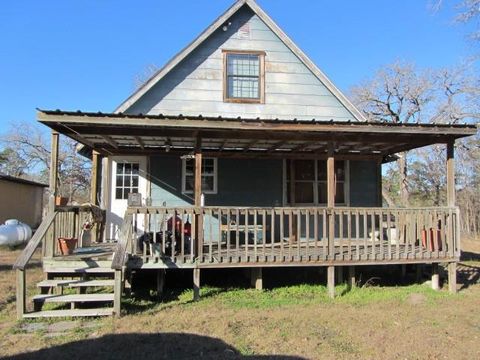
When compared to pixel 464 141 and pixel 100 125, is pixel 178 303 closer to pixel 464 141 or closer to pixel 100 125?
pixel 100 125

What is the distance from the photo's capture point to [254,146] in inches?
451

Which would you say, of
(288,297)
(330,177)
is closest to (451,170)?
(330,177)

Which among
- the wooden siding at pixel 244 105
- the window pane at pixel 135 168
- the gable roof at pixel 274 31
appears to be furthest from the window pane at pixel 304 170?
the window pane at pixel 135 168

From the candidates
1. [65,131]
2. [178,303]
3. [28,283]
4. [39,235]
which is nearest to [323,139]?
[178,303]

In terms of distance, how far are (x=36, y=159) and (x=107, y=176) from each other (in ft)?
124

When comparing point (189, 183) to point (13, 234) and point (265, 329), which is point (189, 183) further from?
point (13, 234)

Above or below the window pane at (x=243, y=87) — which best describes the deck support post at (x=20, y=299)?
below

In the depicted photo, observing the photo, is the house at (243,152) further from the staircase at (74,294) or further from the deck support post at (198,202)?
the staircase at (74,294)

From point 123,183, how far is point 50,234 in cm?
388

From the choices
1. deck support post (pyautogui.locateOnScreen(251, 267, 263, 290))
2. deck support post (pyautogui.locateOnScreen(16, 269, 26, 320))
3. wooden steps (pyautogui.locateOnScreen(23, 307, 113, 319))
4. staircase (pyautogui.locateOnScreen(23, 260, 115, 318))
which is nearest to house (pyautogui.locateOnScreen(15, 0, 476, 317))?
deck support post (pyautogui.locateOnScreen(251, 267, 263, 290))

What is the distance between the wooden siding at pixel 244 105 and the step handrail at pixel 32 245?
14.3 feet

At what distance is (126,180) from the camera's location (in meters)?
11.8

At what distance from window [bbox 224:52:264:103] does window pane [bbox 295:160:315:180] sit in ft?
6.81

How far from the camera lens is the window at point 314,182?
12.4 meters
